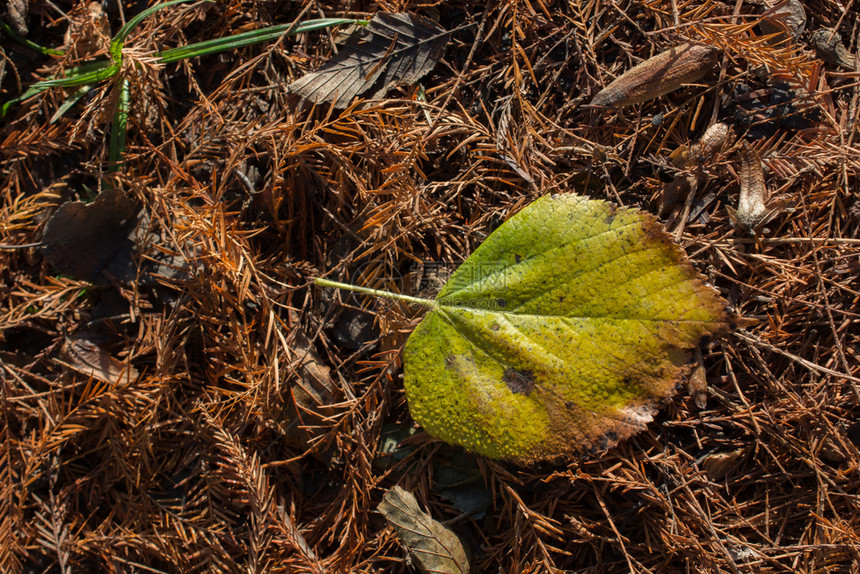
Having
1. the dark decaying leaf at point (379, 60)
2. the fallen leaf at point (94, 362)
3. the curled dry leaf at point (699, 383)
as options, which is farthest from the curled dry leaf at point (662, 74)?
the fallen leaf at point (94, 362)

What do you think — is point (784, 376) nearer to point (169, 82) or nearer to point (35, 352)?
point (169, 82)

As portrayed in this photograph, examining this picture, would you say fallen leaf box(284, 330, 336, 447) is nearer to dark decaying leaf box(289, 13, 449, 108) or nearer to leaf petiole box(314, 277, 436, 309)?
leaf petiole box(314, 277, 436, 309)

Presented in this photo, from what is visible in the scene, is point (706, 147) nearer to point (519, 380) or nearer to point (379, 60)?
point (519, 380)

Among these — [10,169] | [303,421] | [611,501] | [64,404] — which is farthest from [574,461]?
[10,169]

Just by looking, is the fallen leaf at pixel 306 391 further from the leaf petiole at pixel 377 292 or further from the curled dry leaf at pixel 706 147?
the curled dry leaf at pixel 706 147

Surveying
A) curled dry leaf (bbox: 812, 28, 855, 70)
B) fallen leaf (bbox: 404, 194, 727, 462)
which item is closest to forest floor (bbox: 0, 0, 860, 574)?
curled dry leaf (bbox: 812, 28, 855, 70)

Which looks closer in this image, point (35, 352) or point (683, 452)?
point (683, 452)
